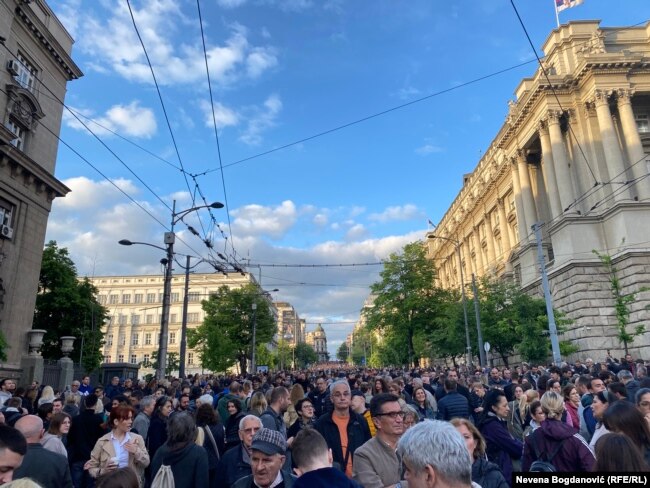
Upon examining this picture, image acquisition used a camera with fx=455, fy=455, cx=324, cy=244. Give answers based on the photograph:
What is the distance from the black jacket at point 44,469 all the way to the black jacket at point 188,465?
0.86 meters

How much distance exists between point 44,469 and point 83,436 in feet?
8.48

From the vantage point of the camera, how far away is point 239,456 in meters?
4.56

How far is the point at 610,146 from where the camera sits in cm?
3203

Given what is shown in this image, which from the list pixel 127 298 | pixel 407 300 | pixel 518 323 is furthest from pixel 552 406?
pixel 127 298

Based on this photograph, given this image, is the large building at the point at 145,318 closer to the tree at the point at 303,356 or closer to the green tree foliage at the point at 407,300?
the green tree foliage at the point at 407,300

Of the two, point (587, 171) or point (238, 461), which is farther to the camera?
point (587, 171)

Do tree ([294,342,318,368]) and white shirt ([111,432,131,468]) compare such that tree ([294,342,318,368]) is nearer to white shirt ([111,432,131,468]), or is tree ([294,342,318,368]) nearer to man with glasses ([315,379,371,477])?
man with glasses ([315,379,371,477])

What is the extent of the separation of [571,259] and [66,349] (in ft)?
104

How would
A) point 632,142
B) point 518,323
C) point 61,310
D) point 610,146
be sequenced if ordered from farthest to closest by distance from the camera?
1. point 61,310
2. point 632,142
3. point 610,146
4. point 518,323

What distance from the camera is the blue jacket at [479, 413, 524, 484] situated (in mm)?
5274

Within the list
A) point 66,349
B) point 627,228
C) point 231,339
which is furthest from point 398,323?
point 66,349

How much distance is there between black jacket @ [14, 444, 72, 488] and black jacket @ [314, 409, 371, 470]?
2697mm

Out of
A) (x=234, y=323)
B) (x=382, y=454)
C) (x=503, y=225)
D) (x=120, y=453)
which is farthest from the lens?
Result: (x=234, y=323)

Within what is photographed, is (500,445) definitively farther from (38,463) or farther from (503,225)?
(503,225)
